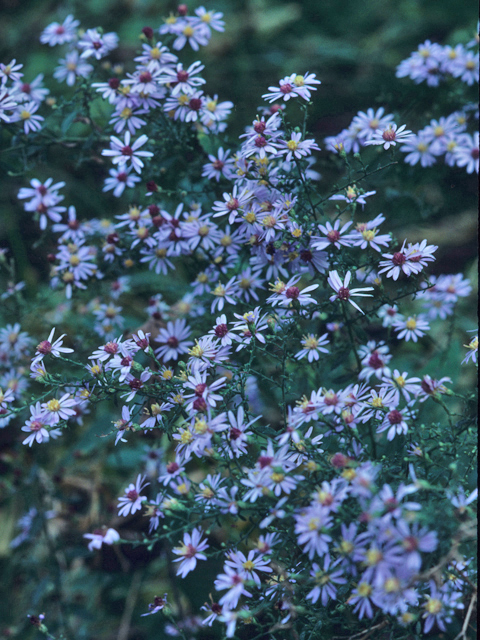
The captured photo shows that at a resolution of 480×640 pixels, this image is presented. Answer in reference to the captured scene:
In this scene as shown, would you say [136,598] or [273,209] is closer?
[273,209]

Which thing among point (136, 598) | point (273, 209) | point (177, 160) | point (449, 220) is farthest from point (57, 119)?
point (449, 220)

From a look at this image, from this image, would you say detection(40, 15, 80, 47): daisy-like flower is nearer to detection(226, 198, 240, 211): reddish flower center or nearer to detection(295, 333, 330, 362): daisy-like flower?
detection(226, 198, 240, 211): reddish flower center

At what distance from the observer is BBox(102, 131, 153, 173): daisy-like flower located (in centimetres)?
197

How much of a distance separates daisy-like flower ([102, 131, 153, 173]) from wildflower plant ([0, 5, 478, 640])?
10 millimetres

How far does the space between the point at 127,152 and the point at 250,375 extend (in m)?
0.85

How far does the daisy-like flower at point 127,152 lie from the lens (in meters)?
1.97

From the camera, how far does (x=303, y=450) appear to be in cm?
147

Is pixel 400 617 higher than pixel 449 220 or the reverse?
the reverse

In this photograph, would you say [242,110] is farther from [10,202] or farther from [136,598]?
[136,598]

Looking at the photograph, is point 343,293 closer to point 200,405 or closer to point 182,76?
point 200,405

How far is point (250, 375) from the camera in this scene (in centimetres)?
173

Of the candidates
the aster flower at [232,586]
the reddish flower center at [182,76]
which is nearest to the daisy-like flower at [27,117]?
the reddish flower center at [182,76]

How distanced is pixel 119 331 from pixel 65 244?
42 centimetres

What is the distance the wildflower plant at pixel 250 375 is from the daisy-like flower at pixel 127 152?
10mm
